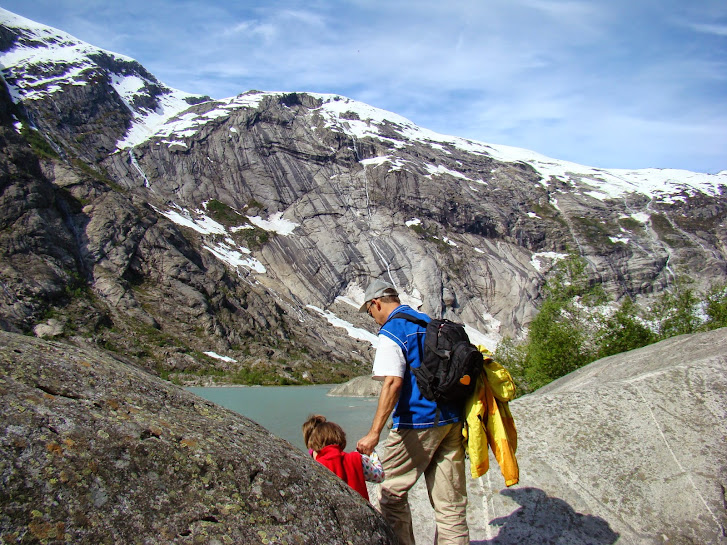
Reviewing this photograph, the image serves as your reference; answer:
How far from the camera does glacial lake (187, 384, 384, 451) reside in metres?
27.3

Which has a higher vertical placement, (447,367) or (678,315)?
(447,367)

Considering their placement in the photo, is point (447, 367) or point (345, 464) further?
point (447, 367)

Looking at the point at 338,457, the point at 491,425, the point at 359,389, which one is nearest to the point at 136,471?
the point at 338,457

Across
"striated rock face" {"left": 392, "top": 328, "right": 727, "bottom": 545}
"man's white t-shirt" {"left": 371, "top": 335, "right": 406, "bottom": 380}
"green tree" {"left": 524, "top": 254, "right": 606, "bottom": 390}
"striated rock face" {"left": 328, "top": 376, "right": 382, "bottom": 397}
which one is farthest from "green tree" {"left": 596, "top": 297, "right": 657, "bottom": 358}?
"striated rock face" {"left": 328, "top": 376, "right": 382, "bottom": 397}

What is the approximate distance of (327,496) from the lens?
12.0ft

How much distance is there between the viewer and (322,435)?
506 centimetres

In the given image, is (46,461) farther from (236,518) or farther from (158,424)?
(236,518)

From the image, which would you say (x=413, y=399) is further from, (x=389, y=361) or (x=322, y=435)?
(x=322, y=435)

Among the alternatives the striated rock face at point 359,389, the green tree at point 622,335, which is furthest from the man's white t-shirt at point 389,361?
the striated rock face at point 359,389

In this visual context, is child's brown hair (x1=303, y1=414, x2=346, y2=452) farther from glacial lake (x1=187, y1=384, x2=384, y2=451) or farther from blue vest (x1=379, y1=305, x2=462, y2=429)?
glacial lake (x1=187, y1=384, x2=384, y2=451)

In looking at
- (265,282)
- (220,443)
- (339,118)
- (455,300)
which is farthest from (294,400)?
(339,118)

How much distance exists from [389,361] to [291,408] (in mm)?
43204

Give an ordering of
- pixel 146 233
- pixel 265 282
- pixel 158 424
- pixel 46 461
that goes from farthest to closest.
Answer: pixel 265 282 → pixel 146 233 → pixel 158 424 → pixel 46 461

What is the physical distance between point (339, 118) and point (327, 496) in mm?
191409
